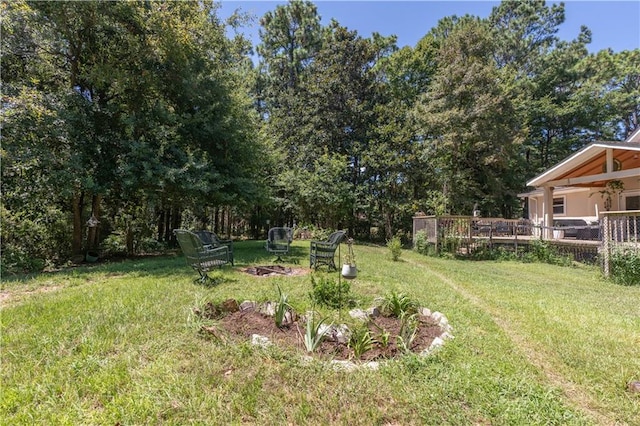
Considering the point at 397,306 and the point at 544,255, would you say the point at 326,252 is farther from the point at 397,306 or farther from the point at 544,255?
the point at 544,255

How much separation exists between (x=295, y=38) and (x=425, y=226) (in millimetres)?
20284

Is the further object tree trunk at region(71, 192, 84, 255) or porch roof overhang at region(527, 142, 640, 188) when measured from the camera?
porch roof overhang at region(527, 142, 640, 188)

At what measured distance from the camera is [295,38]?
Answer: 83.6ft

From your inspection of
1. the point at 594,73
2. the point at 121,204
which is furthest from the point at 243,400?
the point at 594,73

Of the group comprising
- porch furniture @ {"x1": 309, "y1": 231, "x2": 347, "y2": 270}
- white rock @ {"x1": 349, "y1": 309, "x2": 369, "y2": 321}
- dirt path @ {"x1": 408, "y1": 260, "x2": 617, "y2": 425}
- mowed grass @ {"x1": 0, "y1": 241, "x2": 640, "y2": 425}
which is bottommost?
dirt path @ {"x1": 408, "y1": 260, "x2": 617, "y2": 425}

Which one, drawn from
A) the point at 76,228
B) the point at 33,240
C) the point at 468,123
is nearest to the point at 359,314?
the point at 76,228

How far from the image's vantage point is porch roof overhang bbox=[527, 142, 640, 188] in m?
9.75

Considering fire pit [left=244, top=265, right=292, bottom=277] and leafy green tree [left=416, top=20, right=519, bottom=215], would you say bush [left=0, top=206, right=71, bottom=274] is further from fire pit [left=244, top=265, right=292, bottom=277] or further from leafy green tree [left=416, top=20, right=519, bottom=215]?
leafy green tree [left=416, top=20, right=519, bottom=215]

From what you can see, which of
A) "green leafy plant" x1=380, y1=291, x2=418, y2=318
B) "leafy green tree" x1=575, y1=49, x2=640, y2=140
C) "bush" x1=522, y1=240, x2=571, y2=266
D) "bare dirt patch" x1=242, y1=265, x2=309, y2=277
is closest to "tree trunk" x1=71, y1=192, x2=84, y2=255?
"bare dirt patch" x1=242, y1=265, x2=309, y2=277

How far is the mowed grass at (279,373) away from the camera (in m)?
2.16

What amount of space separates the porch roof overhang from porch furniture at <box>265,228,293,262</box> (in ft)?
33.5

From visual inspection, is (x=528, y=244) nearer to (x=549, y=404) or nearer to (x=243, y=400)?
(x=549, y=404)

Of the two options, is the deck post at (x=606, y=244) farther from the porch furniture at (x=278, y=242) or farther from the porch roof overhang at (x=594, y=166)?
the porch furniture at (x=278, y=242)

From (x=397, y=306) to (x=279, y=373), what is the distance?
6.33ft
